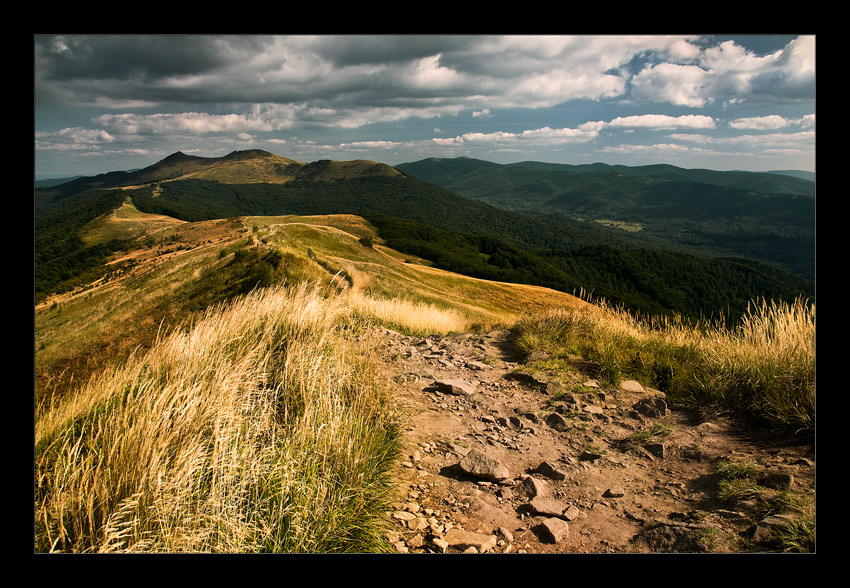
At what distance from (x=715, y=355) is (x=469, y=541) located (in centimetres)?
494

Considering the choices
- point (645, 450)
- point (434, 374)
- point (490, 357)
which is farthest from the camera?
point (490, 357)

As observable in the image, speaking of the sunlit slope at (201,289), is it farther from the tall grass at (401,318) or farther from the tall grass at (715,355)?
the tall grass at (715,355)

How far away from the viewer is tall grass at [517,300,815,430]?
413 centimetres

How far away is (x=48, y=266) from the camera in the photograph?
182 ft

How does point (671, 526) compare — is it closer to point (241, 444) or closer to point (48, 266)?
point (241, 444)

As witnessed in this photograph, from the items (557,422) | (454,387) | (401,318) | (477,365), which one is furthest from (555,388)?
(401,318)

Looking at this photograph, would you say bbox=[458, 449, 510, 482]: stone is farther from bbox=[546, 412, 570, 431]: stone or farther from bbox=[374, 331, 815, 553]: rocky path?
bbox=[546, 412, 570, 431]: stone

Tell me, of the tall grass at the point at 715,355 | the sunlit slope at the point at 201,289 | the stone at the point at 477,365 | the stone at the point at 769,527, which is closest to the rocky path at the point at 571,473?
the stone at the point at 769,527

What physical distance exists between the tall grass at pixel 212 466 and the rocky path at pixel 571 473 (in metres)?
0.42

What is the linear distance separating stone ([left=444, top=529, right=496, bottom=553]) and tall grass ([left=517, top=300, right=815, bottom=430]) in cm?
302

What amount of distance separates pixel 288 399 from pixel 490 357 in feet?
14.5
